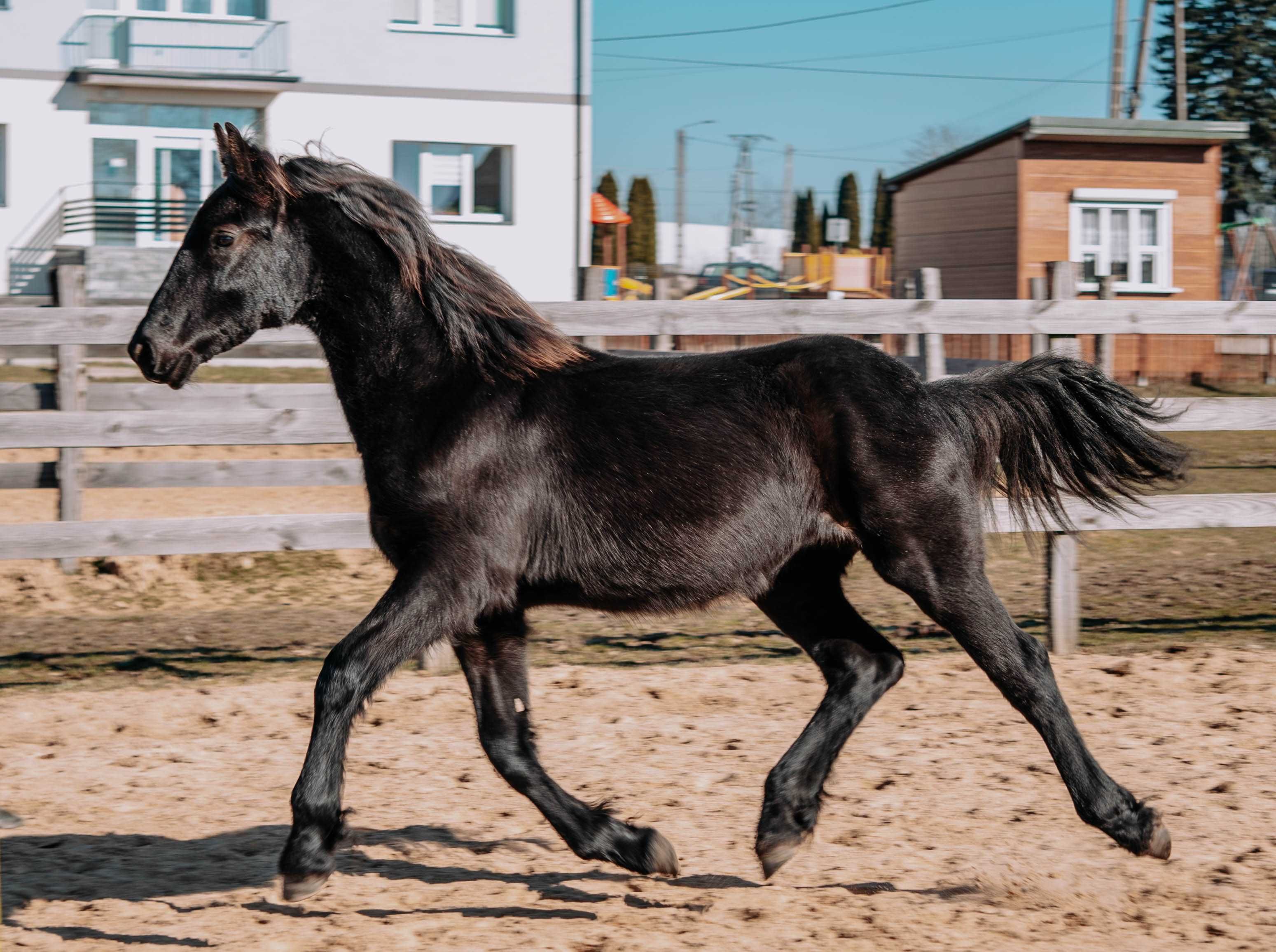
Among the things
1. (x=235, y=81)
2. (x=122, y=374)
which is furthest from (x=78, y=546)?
(x=235, y=81)

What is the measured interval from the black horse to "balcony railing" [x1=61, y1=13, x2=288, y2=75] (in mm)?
22431

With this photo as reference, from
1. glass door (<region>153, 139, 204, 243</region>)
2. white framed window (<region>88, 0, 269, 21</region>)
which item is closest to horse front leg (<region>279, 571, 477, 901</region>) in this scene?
glass door (<region>153, 139, 204, 243</region>)

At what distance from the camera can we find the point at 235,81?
78.4ft

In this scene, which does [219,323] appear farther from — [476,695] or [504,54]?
A: [504,54]

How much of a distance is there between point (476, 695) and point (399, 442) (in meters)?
0.74

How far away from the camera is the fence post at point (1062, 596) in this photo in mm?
6133

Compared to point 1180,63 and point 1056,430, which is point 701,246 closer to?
point 1180,63

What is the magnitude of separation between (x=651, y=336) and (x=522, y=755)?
3173 millimetres

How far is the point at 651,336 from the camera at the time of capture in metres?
6.36

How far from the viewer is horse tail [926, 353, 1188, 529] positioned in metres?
3.67

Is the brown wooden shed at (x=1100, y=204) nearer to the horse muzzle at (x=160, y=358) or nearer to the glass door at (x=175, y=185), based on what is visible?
the glass door at (x=175, y=185)

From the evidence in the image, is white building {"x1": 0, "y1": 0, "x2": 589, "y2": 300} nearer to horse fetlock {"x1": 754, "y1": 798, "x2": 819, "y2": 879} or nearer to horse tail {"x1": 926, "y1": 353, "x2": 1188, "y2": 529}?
horse tail {"x1": 926, "y1": 353, "x2": 1188, "y2": 529}

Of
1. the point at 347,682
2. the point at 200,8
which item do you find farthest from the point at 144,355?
Answer: the point at 200,8

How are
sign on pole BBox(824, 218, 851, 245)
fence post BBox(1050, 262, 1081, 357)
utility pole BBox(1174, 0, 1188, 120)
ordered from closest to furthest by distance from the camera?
1. fence post BBox(1050, 262, 1081, 357)
2. utility pole BBox(1174, 0, 1188, 120)
3. sign on pole BBox(824, 218, 851, 245)
